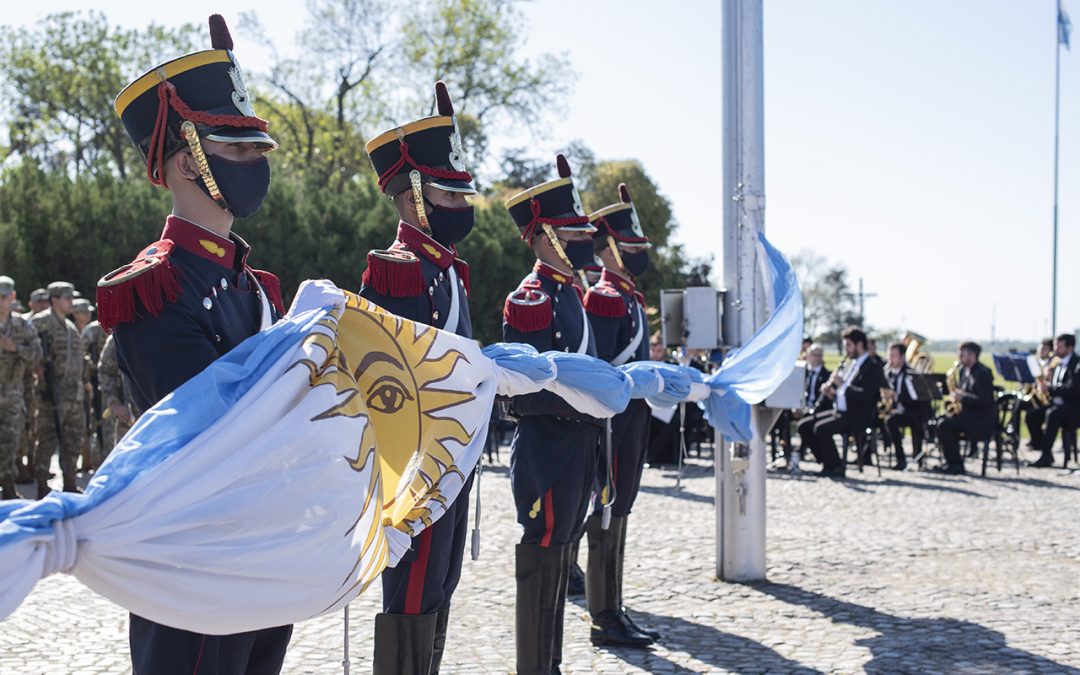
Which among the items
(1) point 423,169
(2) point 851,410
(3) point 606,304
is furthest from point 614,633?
(2) point 851,410

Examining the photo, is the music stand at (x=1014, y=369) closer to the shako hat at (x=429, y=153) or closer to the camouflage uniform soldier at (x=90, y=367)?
the camouflage uniform soldier at (x=90, y=367)

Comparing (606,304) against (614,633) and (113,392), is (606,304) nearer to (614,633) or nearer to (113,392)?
(614,633)

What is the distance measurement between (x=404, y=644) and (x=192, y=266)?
182cm

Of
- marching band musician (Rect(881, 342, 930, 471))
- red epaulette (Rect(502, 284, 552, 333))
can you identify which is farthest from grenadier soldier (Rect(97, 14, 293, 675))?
marching band musician (Rect(881, 342, 930, 471))

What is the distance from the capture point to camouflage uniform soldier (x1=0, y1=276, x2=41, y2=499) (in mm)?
11391

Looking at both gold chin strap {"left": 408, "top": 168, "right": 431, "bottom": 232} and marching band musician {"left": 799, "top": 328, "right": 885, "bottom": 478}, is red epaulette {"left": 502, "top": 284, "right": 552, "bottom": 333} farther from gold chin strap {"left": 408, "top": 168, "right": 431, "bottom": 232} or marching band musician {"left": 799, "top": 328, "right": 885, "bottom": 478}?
marching band musician {"left": 799, "top": 328, "right": 885, "bottom": 478}

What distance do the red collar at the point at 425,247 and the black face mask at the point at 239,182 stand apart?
141 centimetres

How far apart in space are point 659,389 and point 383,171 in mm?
1693

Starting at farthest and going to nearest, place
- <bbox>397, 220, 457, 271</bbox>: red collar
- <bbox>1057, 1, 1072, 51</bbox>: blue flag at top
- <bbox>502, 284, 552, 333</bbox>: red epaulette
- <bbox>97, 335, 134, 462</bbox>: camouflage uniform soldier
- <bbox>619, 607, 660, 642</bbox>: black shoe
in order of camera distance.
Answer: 1. <bbox>1057, 1, 1072, 51</bbox>: blue flag at top
2. <bbox>97, 335, 134, 462</bbox>: camouflage uniform soldier
3. <bbox>619, 607, 660, 642</bbox>: black shoe
4. <bbox>502, 284, 552, 333</bbox>: red epaulette
5. <bbox>397, 220, 457, 271</bbox>: red collar

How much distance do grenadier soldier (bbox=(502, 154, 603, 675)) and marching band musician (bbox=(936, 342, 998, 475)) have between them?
37.5ft

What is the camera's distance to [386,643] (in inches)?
167

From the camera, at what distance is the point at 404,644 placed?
4.21 m

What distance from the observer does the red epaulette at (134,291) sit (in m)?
2.81

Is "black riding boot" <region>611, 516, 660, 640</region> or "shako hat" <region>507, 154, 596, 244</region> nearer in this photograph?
"shako hat" <region>507, 154, 596, 244</region>
